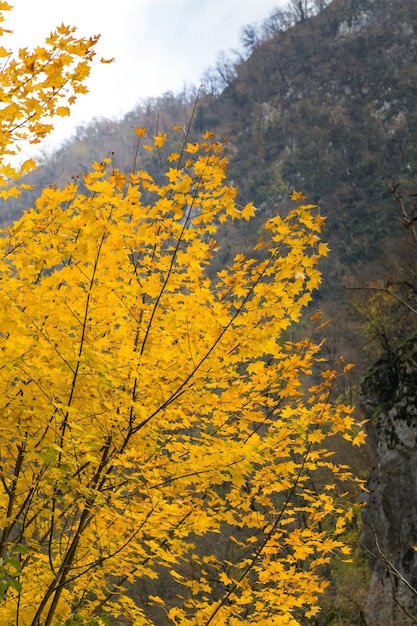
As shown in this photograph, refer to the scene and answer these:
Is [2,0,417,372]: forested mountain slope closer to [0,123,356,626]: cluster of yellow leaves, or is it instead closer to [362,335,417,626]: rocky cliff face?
[362,335,417,626]: rocky cliff face

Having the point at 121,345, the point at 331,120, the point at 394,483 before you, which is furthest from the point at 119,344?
the point at 331,120

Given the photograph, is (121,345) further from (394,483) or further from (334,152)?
(334,152)

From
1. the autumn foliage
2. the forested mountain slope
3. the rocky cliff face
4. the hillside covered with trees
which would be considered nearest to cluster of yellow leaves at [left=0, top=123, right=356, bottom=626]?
the autumn foliage

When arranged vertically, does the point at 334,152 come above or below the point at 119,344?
above

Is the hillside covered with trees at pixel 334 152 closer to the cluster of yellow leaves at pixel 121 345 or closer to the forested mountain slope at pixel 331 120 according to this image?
the forested mountain slope at pixel 331 120

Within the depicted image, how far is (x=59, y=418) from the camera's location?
96.3 inches

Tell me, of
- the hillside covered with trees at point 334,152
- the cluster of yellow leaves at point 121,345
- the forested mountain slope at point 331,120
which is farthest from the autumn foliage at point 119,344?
the forested mountain slope at point 331,120

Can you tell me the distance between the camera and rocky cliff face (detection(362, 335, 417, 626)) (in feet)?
29.8

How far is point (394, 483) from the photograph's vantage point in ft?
31.9

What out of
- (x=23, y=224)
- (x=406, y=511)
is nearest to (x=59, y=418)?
(x=23, y=224)

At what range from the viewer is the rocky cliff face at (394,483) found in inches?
358

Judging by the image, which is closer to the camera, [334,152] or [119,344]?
[119,344]

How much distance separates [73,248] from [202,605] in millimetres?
3593

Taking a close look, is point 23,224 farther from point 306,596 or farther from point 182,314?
point 306,596
